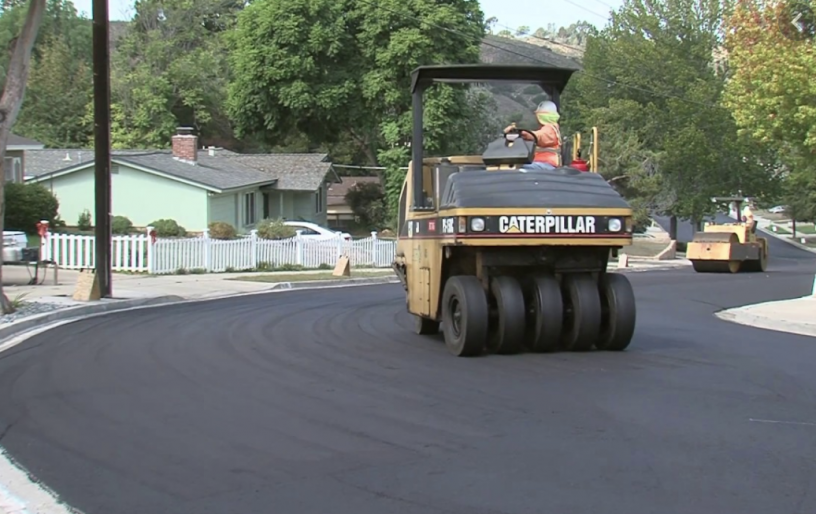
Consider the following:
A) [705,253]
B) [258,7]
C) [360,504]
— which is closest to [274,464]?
[360,504]

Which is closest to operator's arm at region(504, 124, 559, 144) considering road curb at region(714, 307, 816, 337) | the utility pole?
road curb at region(714, 307, 816, 337)

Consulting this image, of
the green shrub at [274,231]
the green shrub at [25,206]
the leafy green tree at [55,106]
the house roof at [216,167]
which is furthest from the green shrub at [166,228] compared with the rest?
the leafy green tree at [55,106]

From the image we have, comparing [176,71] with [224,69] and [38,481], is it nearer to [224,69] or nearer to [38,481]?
[224,69]

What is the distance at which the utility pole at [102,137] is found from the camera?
60.8 feet

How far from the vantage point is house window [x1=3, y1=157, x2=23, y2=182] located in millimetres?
34706

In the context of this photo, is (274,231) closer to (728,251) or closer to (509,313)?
(728,251)

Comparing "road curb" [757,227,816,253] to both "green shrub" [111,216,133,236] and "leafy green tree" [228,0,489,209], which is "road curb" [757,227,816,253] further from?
"green shrub" [111,216,133,236]

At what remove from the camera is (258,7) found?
4828 centimetres

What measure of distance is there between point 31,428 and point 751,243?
31859 mm

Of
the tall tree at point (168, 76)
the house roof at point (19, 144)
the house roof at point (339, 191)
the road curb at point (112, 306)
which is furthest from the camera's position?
the house roof at point (339, 191)

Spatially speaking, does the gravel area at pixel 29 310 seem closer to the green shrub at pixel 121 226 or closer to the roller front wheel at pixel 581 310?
the roller front wheel at pixel 581 310

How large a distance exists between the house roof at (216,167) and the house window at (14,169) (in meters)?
0.62

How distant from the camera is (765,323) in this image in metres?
16.5

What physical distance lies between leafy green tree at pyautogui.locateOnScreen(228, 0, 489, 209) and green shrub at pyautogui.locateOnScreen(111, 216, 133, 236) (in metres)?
14.6
